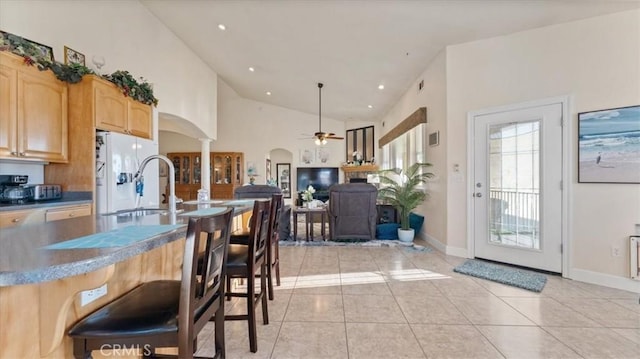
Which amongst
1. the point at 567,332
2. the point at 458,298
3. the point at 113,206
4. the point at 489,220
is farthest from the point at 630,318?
the point at 113,206

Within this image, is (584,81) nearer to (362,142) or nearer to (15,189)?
(15,189)

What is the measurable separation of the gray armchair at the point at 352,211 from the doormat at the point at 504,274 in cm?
175

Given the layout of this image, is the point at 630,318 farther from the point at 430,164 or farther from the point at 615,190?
the point at 430,164

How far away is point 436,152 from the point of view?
4758mm

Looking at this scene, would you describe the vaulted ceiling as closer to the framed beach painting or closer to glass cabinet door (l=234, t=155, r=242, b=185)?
the framed beach painting

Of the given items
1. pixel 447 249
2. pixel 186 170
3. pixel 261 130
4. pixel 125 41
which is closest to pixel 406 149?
pixel 447 249

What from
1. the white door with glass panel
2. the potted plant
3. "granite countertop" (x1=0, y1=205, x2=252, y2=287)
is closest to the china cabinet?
the potted plant

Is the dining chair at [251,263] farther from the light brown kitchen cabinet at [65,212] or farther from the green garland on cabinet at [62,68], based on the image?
the green garland on cabinet at [62,68]

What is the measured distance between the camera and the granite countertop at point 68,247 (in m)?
0.77

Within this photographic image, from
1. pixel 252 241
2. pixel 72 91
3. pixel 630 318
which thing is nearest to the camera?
pixel 252 241

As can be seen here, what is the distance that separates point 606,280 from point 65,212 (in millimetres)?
5697

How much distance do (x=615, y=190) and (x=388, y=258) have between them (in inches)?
104

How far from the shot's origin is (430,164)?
16.1 feet

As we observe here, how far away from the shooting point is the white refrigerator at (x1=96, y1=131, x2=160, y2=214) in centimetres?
335
